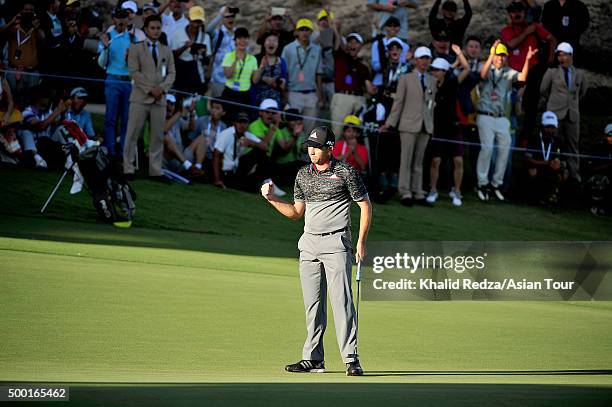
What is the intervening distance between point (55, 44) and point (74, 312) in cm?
1034

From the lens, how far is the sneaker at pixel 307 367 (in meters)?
9.64

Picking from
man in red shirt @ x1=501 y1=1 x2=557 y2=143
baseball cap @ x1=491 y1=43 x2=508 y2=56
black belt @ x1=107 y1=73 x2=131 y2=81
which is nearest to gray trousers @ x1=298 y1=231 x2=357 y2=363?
black belt @ x1=107 y1=73 x2=131 y2=81

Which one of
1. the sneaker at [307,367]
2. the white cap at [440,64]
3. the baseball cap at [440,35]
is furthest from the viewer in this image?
the baseball cap at [440,35]

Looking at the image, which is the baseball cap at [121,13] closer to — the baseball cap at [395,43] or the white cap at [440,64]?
the baseball cap at [395,43]

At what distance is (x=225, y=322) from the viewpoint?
474 inches

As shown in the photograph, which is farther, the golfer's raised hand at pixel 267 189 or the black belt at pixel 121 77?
the black belt at pixel 121 77

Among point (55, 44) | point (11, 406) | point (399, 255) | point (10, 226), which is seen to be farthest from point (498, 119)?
point (11, 406)

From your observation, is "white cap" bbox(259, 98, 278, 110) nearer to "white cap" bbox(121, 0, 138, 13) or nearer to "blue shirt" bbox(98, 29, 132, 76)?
"blue shirt" bbox(98, 29, 132, 76)

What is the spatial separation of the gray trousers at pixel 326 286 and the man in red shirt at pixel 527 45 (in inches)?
559

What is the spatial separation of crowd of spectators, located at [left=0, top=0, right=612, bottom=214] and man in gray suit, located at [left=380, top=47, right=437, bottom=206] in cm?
2

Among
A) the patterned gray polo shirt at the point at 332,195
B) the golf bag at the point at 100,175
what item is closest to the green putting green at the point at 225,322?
the golf bag at the point at 100,175

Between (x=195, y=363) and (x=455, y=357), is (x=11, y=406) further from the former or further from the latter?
(x=455, y=357)

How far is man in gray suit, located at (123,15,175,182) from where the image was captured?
66.0 feet

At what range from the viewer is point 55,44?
21.3 metres
